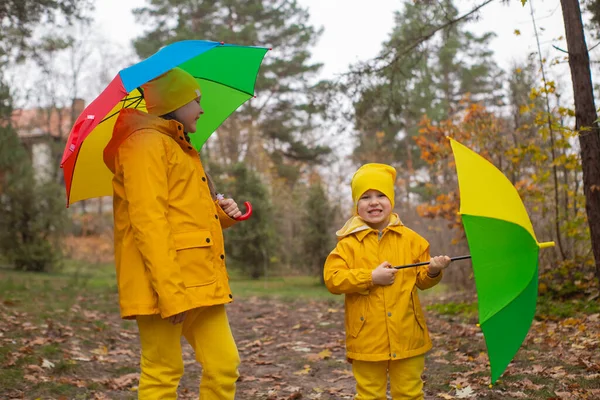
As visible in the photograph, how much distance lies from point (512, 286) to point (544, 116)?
4.96 meters

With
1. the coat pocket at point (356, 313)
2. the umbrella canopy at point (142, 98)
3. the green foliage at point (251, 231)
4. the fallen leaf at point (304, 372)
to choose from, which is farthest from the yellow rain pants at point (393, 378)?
the green foliage at point (251, 231)

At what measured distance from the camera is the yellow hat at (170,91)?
124 inches

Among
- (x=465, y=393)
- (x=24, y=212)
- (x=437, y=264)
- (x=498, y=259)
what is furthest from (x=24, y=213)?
(x=498, y=259)

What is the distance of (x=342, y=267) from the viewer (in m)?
3.37

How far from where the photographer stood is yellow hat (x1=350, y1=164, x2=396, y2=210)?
3.44m

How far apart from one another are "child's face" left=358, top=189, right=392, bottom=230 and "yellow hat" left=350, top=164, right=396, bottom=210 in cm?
3

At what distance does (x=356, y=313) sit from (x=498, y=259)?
91 cm

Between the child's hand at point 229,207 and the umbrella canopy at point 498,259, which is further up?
the child's hand at point 229,207

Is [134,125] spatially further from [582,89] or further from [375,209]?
[582,89]

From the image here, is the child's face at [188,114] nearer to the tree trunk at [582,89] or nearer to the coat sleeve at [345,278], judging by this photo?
the coat sleeve at [345,278]

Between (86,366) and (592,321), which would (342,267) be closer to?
(86,366)

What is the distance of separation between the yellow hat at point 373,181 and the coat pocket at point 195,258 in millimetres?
938

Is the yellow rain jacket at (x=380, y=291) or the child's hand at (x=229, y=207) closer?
the yellow rain jacket at (x=380, y=291)

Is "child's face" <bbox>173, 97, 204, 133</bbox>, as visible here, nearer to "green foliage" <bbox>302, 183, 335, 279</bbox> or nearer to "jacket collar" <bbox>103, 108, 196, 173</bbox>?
"jacket collar" <bbox>103, 108, 196, 173</bbox>
